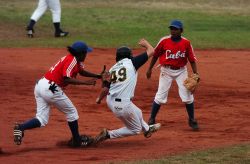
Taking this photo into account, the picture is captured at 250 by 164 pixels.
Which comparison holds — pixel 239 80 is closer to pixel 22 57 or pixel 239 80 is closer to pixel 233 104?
pixel 233 104

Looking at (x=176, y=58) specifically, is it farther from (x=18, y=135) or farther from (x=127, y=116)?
(x=18, y=135)

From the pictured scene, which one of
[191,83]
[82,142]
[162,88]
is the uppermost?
[191,83]

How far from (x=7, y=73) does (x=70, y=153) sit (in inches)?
302

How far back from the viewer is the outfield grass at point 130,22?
76.7ft

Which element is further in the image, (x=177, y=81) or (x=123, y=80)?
(x=177, y=81)

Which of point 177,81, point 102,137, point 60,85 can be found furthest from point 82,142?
point 177,81

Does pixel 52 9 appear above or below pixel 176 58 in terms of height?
below

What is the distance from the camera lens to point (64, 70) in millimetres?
11523

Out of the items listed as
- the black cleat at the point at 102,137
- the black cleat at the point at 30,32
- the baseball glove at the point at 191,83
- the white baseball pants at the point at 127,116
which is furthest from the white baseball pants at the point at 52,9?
the black cleat at the point at 102,137

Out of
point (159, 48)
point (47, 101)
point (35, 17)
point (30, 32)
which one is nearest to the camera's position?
point (47, 101)

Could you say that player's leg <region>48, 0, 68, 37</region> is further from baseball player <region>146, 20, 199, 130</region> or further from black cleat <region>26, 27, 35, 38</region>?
baseball player <region>146, 20, 199, 130</region>

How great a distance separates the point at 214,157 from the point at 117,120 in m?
4.15

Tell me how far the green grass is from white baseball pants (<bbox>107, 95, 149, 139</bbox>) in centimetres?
130

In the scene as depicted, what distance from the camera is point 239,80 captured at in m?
18.6
